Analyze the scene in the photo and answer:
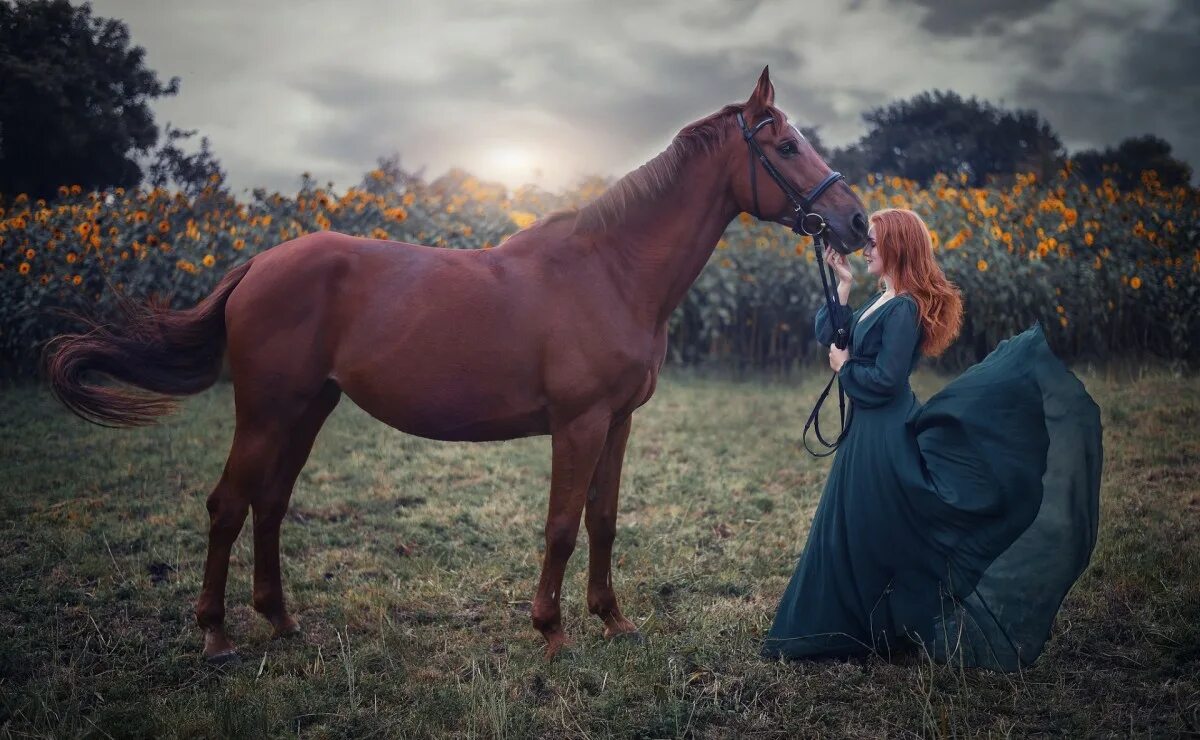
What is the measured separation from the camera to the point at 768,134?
340cm

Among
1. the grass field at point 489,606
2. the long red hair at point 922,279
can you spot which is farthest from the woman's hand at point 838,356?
the grass field at point 489,606

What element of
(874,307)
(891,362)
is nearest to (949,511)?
(891,362)

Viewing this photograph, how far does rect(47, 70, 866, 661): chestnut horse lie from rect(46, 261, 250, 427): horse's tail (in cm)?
3

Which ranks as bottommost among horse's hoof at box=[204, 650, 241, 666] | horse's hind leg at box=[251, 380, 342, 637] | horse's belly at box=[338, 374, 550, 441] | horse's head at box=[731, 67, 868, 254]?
horse's hoof at box=[204, 650, 241, 666]

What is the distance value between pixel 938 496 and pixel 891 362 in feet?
1.89

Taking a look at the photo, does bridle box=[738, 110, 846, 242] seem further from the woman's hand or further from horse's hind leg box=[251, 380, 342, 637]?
horse's hind leg box=[251, 380, 342, 637]

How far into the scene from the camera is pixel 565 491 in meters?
3.42

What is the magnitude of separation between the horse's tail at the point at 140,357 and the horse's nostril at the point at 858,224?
2.84 m

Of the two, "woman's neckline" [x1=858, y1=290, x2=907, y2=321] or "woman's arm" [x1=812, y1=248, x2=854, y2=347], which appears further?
"woman's arm" [x1=812, y1=248, x2=854, y2=347]

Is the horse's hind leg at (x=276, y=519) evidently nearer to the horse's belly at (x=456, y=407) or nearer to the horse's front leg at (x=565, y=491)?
the horse's belly at (x=456, y=407)

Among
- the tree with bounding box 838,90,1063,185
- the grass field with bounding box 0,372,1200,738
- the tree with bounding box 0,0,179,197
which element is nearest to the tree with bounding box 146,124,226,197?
the tree with bounding box 0,0,179,197

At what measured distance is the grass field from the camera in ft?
9.63

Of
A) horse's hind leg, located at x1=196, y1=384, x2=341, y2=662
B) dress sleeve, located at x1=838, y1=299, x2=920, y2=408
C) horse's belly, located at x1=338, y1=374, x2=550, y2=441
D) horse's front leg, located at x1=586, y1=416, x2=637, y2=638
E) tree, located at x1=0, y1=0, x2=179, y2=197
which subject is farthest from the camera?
tree, located at x1=0, y1=0, x2=179, y2=197

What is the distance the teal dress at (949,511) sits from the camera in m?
3.10
